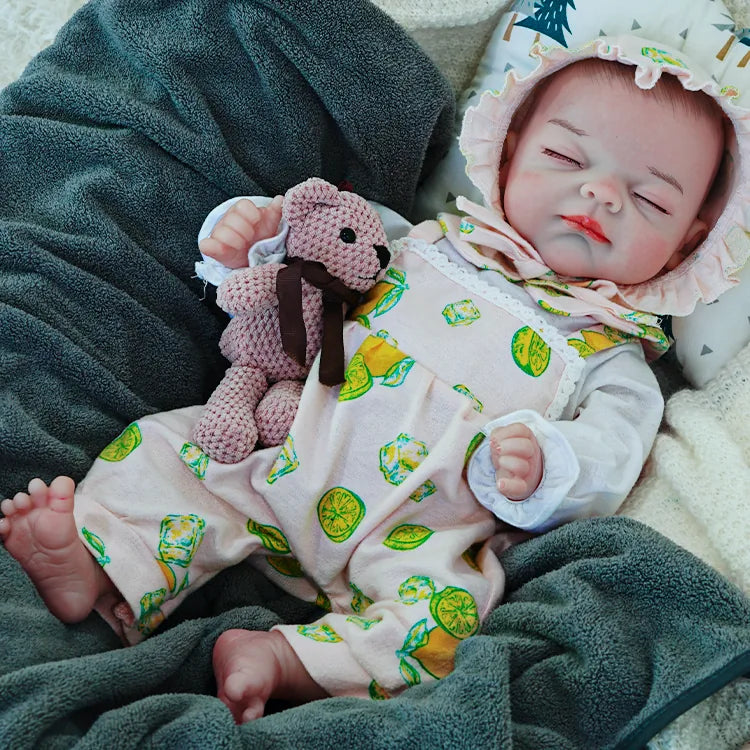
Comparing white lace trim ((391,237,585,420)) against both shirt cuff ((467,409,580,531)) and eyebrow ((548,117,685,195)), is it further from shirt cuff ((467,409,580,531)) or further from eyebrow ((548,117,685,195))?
eyebrow ((548,117,685,195))

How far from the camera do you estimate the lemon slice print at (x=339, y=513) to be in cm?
107

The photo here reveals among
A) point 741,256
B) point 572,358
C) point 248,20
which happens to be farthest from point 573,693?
point 248,20

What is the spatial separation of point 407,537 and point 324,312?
1.03 ft

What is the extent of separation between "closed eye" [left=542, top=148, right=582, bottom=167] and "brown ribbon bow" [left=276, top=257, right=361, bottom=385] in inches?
13.1

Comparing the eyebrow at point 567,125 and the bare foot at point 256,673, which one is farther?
the eyebrow at point 567,125

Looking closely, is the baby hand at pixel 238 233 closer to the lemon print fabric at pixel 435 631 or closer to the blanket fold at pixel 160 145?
the blanket fold at pixel 160 145

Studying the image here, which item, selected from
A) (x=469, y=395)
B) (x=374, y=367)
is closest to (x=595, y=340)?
(x=469, y=395)

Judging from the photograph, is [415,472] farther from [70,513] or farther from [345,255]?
[70,513]

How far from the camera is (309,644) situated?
3.14 ft

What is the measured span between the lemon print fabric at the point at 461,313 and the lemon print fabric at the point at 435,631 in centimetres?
37

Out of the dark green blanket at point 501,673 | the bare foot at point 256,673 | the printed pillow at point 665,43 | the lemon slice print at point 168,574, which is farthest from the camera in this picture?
the printed pillow at point 665,43

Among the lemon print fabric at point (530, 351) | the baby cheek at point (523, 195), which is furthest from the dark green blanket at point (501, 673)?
the baby cheek at point (523, 195)

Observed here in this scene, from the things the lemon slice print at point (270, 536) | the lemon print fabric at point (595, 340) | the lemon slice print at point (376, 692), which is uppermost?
the lemon print fabric at point (595, 340)

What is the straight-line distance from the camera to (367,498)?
3.53ft
